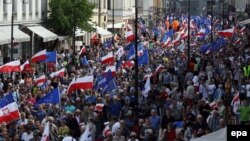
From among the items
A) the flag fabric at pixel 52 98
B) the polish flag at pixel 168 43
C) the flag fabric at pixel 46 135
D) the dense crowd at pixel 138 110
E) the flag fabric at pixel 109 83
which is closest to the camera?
the flag fabric at pixel 46 135

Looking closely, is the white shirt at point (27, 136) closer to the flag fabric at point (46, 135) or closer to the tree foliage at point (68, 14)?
the flag fabric at point (46, 135)

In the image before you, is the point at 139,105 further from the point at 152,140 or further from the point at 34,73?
the point at 34,73

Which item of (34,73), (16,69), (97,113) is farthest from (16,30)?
(97,113)

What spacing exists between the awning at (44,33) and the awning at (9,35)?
1.78m

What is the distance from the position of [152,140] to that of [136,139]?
25.5 inches

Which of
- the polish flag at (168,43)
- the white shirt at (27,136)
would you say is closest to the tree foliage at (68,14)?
the polish flag at (168,43)

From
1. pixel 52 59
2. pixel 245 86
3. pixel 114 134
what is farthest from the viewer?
pixel 52 59

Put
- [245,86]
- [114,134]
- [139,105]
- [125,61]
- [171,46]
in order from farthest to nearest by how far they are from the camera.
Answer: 1. [171,46]
2. [125,61]
3. [245,86]
4. [139,105]
5. [114,134]

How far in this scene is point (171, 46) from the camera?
180 feet

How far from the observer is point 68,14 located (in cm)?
5569

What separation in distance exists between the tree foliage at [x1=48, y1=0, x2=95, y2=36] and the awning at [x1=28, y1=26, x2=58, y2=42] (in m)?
1.40

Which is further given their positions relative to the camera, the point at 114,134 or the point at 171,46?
the point at 171,46

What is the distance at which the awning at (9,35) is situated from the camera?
147ft

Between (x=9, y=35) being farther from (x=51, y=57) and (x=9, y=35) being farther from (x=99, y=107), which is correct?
(x=99, y=107)
